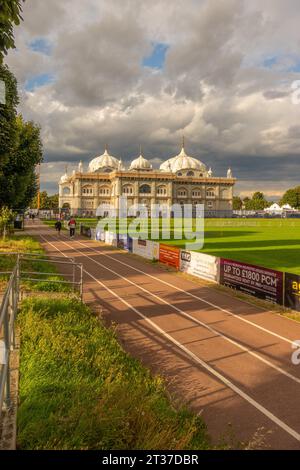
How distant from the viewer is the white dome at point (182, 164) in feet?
521

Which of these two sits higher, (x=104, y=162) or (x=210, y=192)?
(x=104, y=162)

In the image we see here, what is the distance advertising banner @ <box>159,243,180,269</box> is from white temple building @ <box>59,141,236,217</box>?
4230 inches

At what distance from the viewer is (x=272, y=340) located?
38.4 feet

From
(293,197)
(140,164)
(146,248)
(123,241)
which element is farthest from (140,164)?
(146,248)

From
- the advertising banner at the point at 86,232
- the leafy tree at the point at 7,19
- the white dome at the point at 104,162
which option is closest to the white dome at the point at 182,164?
the white dome at the point at 104,162

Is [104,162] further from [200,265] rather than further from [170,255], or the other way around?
[200,265]

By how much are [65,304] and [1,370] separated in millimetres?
8201

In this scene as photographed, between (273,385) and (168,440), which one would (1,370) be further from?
(273,385)

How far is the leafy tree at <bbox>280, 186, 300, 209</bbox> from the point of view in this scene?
182125mm

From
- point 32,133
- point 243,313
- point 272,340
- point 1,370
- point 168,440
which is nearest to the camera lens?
point 1,370

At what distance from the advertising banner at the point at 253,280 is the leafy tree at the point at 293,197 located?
177m

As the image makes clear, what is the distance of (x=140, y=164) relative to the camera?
15338 cm

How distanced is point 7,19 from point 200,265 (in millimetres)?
16944
